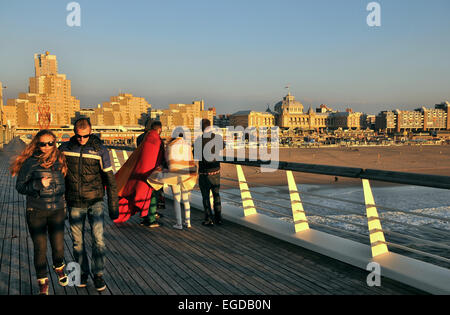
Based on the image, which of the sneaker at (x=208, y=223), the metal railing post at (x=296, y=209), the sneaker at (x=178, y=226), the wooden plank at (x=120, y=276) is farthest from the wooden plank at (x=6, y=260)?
the metal railing post at (x=296, y=209)

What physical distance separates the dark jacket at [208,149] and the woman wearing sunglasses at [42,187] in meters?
2.88

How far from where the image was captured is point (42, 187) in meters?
3.56

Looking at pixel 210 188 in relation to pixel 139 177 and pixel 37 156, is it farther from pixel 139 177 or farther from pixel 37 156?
pixel 37 156

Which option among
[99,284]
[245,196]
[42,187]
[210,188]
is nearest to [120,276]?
[99,284]

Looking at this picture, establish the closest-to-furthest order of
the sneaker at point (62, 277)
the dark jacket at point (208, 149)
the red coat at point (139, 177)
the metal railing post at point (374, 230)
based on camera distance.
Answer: the sneaker at point (62, 277), the metal railing post at point (374, 230), the dark jacket at point (208, 149), the red coat at point (139, 177)

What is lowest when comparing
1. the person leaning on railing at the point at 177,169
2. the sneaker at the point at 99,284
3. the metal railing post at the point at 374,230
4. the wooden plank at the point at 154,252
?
the wooden plank at the point at 154,252

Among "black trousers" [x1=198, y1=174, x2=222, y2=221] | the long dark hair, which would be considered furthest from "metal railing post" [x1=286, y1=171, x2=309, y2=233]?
the long dark hair

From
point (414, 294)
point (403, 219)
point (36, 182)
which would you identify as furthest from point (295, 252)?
point (403, 219)

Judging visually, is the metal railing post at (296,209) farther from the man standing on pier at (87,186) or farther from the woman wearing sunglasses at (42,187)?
the woman wearing sunglasses at (42,187)

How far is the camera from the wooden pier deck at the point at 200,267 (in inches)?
153

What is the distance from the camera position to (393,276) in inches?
159
